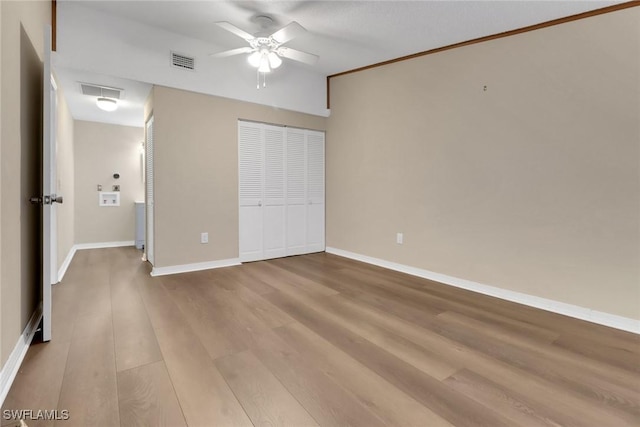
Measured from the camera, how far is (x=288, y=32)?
2709mm

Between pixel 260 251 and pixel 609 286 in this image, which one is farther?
pixel 260 251

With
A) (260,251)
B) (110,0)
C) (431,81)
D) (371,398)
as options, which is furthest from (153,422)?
(431,81)

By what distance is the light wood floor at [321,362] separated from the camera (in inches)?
55.6

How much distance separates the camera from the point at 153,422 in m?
1.33

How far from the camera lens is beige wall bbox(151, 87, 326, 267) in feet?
11.7

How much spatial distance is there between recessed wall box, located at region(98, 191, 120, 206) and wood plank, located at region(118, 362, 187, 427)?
4949 millimetres

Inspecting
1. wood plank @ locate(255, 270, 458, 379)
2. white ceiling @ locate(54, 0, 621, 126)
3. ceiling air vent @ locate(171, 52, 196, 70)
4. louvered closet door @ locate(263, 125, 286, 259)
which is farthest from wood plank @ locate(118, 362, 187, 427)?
ceiling air vent @ locate(171, 52, 196, 70)

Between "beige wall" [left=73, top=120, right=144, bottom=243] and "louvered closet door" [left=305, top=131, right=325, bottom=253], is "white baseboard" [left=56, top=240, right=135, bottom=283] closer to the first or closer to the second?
"beige wall" [left=73, top=120, right=144, bottom=243]

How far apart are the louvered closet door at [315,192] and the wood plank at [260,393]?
10.2ft

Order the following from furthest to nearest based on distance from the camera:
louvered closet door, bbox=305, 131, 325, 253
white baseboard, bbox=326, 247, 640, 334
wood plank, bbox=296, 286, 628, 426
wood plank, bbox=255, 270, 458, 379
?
louvered closet door, bbox=305, 131, 325, 253
white baseboard, bbox=326, 247, 640, 334
wood plank, bbox=255, 270, 458, 379
wood plank, bbox=296, 286, 628, 426

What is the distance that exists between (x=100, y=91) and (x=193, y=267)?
249 centimetres

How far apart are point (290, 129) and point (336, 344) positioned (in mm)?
3432

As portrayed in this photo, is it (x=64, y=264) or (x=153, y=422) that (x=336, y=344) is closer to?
(x=153, y=422)

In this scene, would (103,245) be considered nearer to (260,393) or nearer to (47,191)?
(47,191)
